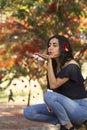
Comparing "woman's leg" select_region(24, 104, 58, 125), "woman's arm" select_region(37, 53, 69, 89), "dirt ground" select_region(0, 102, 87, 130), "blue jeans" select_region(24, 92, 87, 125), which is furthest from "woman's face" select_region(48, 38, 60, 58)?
"dirt ground" select_region(0, 102, 87, 130)

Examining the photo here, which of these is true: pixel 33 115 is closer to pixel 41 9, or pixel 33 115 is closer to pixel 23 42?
pixel 41 9

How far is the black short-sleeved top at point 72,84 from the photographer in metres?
4.93

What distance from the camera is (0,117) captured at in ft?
48.1

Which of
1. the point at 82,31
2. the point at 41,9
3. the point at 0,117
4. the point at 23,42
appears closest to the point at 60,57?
the point at 41,9

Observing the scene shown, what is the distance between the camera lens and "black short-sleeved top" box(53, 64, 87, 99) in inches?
194

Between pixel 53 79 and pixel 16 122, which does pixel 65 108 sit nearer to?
pixel 53 79

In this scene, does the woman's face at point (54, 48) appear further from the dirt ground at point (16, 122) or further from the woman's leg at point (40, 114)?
the dirt ground at point (16, 122)

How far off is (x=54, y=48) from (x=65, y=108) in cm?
78

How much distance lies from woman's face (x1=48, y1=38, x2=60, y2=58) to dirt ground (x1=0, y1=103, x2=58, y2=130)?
4.86m

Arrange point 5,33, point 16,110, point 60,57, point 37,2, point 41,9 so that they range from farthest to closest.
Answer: point 16,110 < point 5,33 < point 41,9 < point 37,2 < point 60,57

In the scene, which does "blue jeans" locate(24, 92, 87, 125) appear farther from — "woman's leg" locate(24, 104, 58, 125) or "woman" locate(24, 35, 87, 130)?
"woman's leg" locate(24, 104, 58, 125)

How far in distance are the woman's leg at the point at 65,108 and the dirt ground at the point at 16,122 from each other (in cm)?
496

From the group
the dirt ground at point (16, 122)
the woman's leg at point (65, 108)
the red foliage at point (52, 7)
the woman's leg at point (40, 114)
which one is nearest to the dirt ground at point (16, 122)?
the dirt ground at point (16, 122)

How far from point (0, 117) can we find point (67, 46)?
9.90 m
